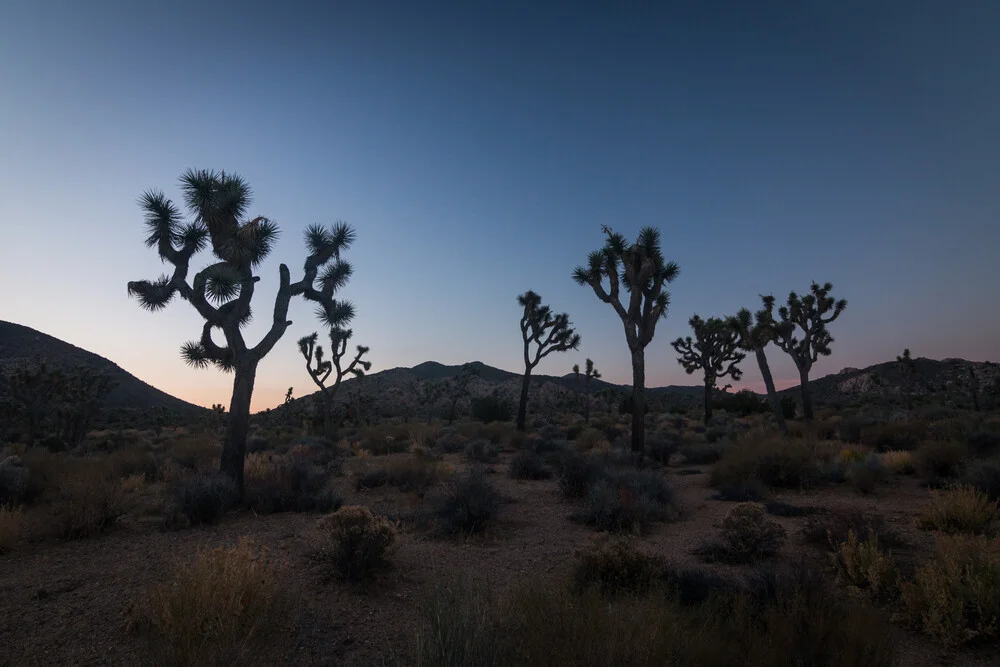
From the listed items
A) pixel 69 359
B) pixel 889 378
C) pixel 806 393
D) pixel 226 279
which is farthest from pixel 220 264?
pixel 889 378

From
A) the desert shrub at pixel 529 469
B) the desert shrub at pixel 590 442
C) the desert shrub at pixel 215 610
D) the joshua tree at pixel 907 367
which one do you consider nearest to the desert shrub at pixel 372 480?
the desert shrub at pixel 529 469

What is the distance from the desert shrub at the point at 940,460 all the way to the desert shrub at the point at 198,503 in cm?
1517

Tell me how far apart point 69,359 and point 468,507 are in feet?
244

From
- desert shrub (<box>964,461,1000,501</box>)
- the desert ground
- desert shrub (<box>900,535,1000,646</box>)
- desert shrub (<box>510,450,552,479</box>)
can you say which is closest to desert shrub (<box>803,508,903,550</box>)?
the desert ground

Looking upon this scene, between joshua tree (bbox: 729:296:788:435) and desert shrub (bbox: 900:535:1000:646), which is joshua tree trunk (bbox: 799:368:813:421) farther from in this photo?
desert shrub (bbox: 900:535:1000:646)

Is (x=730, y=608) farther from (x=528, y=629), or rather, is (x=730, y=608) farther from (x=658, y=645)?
(x=528, y=629)

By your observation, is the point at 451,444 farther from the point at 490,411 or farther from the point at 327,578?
the point at 490,411

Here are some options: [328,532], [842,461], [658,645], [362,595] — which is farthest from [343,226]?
[842,461]

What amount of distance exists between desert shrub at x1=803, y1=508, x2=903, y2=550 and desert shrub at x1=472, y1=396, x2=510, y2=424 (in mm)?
32112

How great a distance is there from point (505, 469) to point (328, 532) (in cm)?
962

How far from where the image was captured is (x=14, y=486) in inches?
418

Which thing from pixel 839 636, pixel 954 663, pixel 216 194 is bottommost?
pixel 954 663

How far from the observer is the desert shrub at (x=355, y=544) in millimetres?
6418

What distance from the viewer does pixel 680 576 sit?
216 inches
